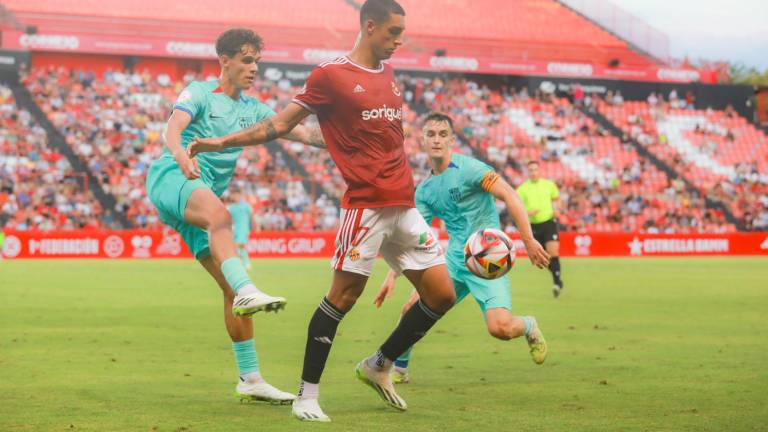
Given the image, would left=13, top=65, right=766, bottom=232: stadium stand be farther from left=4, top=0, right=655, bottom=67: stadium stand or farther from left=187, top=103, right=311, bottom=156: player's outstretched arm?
left=187, top=103, right=311, bottom=156: player's outstretched arm

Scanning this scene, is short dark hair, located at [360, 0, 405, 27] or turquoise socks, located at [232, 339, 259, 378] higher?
short dark hair, located at [360, 0, 405, 27]

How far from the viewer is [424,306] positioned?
7734 millimetres

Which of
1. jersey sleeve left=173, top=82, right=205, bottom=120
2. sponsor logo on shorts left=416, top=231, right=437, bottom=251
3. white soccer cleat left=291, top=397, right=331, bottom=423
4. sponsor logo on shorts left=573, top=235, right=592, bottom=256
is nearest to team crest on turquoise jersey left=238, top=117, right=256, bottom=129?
jersey sleeve left=173, top=82, right=205, bottom=120

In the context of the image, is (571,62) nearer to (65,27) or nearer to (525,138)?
(525,138)

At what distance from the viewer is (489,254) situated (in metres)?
8.27

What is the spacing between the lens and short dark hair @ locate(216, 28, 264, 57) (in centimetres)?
784

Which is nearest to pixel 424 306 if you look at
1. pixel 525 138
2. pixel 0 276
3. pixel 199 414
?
pixel 199 414

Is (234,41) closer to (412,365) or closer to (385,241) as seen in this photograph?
(385,241)

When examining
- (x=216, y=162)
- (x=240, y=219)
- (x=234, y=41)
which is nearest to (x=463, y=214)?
(x=216, y=162)

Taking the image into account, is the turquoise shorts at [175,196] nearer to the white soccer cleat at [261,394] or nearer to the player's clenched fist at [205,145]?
the player's clenched fist at [205,145]

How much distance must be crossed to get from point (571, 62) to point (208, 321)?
38116mm

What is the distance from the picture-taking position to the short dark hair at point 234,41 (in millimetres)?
7840

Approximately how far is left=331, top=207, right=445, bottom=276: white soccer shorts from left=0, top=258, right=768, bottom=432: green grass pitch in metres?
1.03

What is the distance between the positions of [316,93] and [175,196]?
128 centimetres
